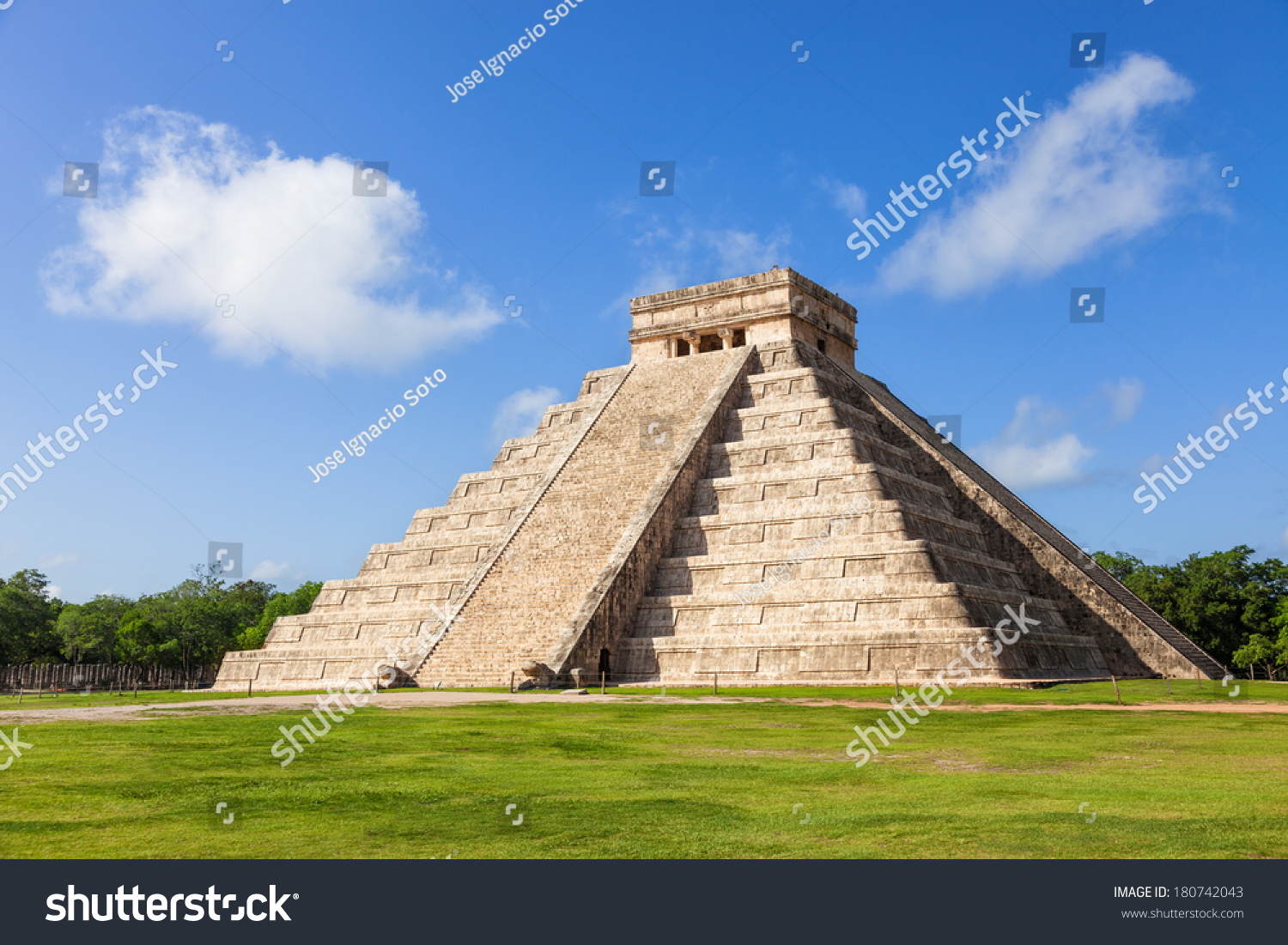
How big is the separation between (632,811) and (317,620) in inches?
1041

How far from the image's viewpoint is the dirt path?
54.1 feet

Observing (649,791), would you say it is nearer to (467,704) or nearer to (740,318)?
(467,704)

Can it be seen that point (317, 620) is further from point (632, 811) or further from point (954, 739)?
point (632, 811)

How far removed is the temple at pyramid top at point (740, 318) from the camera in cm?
3631

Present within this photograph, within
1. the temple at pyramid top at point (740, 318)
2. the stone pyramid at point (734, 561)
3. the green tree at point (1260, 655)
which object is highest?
the temple at pyramid top at point (740, 318)

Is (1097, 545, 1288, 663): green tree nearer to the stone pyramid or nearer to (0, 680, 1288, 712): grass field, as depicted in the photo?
the stone pyramid

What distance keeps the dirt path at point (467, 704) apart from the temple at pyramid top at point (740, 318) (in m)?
18.4

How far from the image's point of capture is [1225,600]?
150 feet

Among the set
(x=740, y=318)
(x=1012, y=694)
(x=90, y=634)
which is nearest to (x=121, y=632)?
(x=90, y=634)

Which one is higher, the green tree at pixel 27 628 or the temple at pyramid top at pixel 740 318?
the temple at pyramid top at pixel 740 318

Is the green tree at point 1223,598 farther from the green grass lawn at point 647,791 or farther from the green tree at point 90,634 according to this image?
the green tree at point 90,634

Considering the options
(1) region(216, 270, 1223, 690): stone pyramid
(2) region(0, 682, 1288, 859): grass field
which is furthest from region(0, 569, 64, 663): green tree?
(2) region(0, 682, 1288, 859): grass field

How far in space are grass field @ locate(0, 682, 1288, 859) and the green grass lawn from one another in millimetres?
32

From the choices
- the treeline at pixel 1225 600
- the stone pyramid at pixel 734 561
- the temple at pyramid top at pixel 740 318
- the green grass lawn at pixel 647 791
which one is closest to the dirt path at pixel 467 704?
the green grass lawn at pixel 647 791
